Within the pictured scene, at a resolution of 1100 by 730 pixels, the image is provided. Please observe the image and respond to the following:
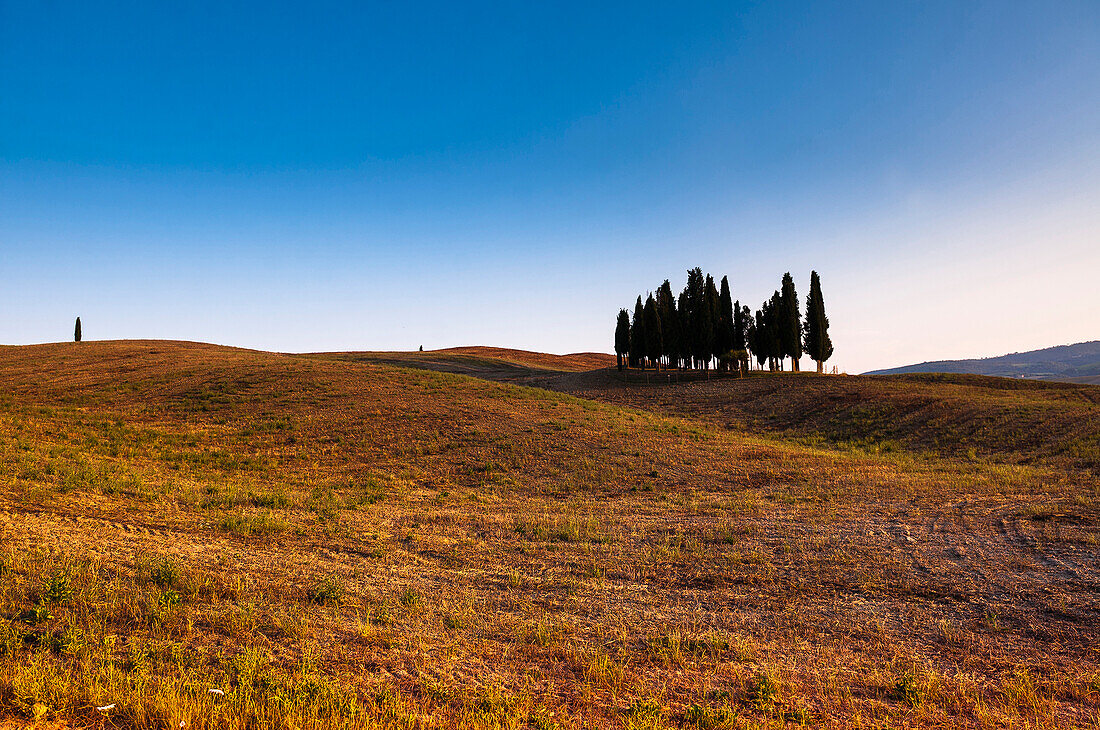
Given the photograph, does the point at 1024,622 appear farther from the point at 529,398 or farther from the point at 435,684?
the point at 529,398

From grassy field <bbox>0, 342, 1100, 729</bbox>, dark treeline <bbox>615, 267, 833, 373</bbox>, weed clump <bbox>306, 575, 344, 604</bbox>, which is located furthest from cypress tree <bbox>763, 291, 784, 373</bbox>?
weed clump <bbox>306, 575, 344, 604</bbox>

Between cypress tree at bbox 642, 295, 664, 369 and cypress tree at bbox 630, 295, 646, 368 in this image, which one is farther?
cypress tree at bbox 630, 295, 646, 368

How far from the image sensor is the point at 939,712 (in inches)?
204

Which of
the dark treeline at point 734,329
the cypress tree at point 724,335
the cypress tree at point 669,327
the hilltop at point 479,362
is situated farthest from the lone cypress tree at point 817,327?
the hilltop at point 479,362

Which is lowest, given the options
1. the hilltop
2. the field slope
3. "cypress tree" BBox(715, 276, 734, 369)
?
the field slope

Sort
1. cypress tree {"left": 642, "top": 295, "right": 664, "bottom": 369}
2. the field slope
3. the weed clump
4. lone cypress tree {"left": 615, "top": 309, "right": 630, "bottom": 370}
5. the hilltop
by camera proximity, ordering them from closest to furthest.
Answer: the weed clump
the field slope
cypress tree {"left": 642, "top": 295, "right": 664, "bottom": 369}
the hilltop
lone cypress tree {"left": 615, "top": 309, "right": 630, "bottom": 370}

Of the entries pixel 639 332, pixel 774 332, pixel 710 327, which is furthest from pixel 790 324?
pixel 639 332

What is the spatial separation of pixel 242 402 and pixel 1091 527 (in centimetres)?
3590

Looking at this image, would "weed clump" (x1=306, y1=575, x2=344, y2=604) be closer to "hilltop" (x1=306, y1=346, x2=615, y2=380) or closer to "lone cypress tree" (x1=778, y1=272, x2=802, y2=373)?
"hilltop" (x1=306, y1=346, x2=615, y2=380)

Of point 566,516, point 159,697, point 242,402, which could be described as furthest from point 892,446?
point 242,402

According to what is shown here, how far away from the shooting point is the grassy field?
515 centimetres

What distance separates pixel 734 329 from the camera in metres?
64.4

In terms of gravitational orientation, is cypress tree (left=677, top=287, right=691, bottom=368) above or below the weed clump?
above

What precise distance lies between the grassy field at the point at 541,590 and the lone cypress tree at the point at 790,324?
38.8 meters
